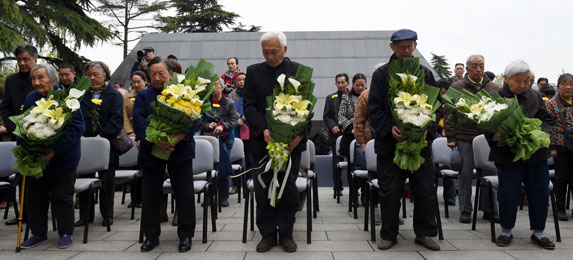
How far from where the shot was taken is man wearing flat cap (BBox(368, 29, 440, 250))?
3.67 meters

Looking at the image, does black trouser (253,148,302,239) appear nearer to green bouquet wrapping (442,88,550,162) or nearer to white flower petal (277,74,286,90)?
white flower petal (277,74,286,90)

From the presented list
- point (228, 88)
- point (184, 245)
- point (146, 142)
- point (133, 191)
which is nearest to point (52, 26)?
point (228, 88)

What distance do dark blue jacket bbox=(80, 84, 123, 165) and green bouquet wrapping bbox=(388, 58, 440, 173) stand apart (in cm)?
319

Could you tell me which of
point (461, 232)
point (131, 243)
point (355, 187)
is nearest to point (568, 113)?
point (461, 232)

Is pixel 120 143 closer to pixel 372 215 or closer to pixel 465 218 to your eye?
pixel 372 215

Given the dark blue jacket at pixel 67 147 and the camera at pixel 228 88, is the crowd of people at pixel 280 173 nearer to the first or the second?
the dark blue jacket at pixel 67 147

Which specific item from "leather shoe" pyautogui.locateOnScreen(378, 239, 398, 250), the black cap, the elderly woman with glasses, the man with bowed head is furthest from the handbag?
the elderly woman with glasses

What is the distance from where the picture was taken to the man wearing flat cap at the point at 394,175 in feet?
12.0

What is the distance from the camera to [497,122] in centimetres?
362

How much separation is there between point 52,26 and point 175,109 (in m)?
12.0

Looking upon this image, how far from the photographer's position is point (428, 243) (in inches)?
144

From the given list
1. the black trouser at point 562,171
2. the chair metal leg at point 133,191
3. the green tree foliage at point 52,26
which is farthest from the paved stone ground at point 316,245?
the green tree foliage at point 52,26

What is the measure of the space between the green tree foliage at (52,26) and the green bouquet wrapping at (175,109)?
9012mm

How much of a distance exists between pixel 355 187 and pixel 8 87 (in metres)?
4.52
